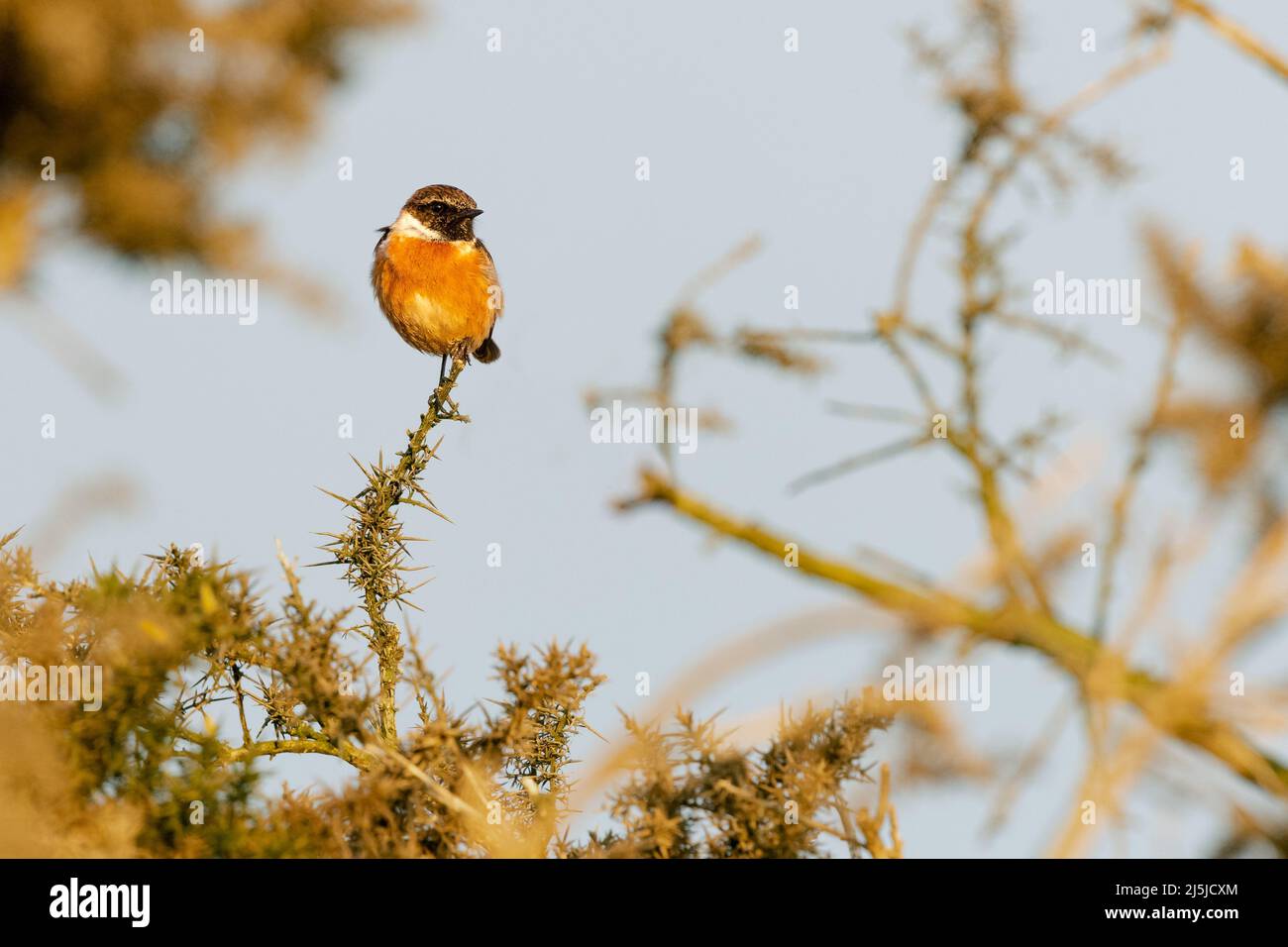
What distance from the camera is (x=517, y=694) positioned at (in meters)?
1.81

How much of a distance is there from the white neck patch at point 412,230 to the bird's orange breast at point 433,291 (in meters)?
0.04

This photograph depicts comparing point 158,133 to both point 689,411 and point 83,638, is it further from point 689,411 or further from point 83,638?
point 689,411

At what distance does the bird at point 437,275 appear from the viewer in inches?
268

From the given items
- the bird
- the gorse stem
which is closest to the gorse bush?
the gorse stem

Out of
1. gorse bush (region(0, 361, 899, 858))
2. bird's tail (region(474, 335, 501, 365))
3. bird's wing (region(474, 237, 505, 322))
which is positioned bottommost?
gorse bush (region(0, 361, 899, 858))

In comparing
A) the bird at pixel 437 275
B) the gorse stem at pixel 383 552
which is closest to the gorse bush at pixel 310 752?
the gorse stem at pixel 383 552

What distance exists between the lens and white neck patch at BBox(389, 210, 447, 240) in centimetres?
704

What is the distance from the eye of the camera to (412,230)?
7086 millimetres

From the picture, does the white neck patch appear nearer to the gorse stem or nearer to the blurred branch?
the gorse stem

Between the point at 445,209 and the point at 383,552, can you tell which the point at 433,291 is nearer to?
the point at 445,209

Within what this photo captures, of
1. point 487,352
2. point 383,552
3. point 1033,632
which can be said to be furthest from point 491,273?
point 1033,632

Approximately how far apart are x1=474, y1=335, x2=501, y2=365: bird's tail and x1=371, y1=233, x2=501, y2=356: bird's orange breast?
9.6 inches
